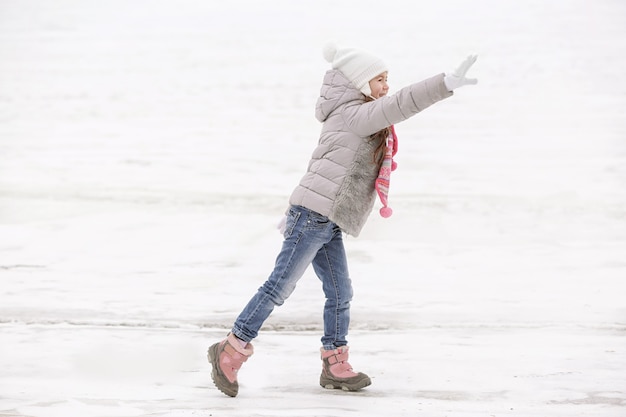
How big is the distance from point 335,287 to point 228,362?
49 cm

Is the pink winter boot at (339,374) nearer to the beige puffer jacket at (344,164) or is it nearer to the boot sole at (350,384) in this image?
the boot sole at (350,384)

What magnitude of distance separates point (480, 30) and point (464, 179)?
4869 millimetres

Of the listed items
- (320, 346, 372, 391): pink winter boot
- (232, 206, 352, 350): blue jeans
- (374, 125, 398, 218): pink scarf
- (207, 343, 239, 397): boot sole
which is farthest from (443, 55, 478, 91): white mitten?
(207, 343, 239, 397): boot sole

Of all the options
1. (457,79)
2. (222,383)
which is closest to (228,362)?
(222,383)

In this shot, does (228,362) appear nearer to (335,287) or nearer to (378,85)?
(335,287)

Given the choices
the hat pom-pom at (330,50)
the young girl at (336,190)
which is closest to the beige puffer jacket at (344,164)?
the young girl at (336,190)

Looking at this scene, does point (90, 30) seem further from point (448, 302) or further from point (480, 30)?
point (448, 302)

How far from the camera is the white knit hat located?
10.9 ft

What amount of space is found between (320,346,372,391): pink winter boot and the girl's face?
97 cm

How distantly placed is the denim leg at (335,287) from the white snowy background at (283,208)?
21 centimetres

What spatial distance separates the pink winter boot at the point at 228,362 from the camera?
3.26 meters

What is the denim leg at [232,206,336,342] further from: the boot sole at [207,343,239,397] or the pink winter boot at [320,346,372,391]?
the pink winter boot at [320,346,372,391]

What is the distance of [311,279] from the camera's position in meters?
5.29

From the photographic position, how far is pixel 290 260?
3.30 metres
